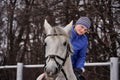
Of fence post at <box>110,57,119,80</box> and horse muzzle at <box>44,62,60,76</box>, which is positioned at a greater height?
horse muzzle at <box>44,62,60,76</box>

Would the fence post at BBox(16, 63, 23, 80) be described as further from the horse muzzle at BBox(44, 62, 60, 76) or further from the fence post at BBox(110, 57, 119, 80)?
the horse muzzle at BBox(44, 62, 60, 76)

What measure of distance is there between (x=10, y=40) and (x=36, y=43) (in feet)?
9.33

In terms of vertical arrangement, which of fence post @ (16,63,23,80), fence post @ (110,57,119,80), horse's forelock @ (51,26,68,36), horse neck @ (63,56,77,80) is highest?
horse's forelock @ (51,26,68,36)

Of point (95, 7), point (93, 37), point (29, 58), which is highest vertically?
point (95, 7)

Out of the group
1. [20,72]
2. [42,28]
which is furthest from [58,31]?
[42,28]

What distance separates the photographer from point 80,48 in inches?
181

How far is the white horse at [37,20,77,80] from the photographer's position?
3.63 metres

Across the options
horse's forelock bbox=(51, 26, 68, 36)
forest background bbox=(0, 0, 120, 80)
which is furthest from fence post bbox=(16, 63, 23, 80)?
horse's forelock bbox=(51, 26, 68, 36)

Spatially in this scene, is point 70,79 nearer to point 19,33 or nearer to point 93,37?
point 93,37

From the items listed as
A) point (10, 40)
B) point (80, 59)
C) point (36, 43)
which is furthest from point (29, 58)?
point (80, 59)

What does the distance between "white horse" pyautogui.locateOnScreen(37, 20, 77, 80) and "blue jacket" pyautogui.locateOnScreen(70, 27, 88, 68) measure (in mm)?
491

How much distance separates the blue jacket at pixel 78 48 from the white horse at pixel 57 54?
1.61ft

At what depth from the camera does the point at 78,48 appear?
457cm

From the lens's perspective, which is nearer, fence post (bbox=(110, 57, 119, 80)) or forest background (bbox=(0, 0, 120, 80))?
fence post (bbox=(110, 57, 119, 80))
